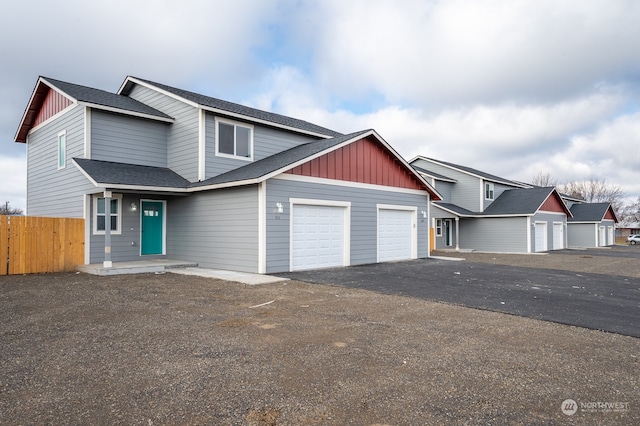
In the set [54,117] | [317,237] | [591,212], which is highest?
[54,117]

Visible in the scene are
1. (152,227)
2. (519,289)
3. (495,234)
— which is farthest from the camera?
(495,234)

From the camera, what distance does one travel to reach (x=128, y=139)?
14.2 metres

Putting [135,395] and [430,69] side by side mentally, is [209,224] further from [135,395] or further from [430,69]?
[430,69]

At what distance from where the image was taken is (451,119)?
87.7ft

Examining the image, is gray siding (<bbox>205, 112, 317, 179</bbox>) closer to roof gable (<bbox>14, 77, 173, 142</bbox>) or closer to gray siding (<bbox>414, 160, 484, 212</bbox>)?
roof gable (<bbox>14, 77, 173, 142</bbox>)

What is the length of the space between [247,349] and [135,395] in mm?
Result: 1477

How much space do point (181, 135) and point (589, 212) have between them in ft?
128

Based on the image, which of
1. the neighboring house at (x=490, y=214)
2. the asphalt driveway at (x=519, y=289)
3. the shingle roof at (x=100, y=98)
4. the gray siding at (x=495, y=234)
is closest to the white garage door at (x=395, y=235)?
the asphalt driveway at (x=519, y=289)

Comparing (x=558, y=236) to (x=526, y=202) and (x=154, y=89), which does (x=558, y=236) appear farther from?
(x=154, y=89)

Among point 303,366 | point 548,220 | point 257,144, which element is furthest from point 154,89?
point 548,220

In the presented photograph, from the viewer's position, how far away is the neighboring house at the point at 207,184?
474 inches

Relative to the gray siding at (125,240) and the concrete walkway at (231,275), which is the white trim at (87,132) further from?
the concrete walkway at (231,275)

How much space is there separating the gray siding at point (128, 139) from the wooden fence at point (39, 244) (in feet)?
8.96

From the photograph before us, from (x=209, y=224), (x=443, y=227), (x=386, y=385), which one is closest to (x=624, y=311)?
(x=386, y=385)
